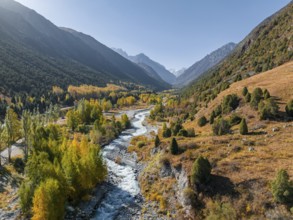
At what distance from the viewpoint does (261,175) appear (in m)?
Result: 37.7

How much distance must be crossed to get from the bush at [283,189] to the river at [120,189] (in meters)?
24.5

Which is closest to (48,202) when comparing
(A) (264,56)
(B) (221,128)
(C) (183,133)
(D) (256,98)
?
(C) (183,133)

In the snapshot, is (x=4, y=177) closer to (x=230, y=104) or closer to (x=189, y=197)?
(x=189, y=197)

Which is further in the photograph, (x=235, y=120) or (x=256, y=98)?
(x=256, y=98)

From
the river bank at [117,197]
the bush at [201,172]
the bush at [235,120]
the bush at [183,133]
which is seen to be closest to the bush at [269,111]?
the bush at [235,120]

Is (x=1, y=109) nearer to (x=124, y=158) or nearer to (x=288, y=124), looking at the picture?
(x=124, y=158)

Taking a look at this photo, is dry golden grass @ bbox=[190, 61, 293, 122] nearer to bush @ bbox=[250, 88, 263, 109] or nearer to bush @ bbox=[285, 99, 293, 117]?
bush @ bbox=[285, 99, 293, 117]

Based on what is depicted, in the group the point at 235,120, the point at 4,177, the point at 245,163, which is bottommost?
the point at 4,177

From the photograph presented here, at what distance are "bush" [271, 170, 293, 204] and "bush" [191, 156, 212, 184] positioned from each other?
37.4 feet

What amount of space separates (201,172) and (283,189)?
43.0ft

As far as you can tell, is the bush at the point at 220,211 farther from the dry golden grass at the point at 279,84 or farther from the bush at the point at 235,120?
the dry golden grass at the point at 279,84

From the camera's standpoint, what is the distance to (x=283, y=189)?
3117 cm

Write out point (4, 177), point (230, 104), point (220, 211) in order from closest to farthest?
point (220, 211), point (4, 177), point (230, 104)

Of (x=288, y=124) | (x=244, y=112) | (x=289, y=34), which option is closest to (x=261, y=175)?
(x=288, y=124)
